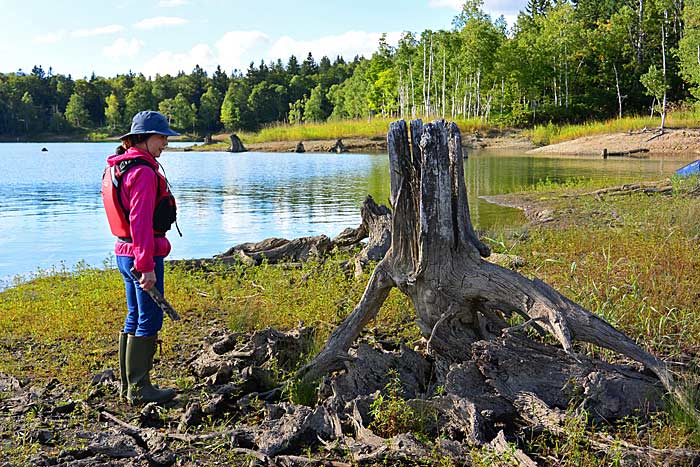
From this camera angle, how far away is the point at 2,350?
648 centimetres

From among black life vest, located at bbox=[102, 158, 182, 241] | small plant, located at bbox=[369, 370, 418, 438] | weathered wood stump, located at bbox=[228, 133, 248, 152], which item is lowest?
small plant, located at bbox=[369, 370, 418, 438]

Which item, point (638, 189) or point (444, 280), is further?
point (638, 189)

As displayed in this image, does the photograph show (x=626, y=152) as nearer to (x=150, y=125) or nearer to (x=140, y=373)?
(x=150, y=125)

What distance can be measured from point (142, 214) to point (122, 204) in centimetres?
24

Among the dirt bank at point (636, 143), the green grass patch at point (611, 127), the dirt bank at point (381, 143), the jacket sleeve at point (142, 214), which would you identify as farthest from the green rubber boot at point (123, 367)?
the dirt bank at point (381, 143)

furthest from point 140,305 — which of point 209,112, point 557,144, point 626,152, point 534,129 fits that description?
point 209,112

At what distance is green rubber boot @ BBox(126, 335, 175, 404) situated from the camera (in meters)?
4.93

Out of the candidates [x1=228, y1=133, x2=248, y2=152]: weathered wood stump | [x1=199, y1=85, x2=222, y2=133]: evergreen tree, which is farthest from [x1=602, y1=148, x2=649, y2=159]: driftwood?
[x1=199, y1=85, x2=222, y2=133]: evergreen tree

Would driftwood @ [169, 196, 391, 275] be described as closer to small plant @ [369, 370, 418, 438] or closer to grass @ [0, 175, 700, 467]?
grass @ [0, 175, 700, 467]

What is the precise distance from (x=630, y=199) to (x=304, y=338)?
11225 mm

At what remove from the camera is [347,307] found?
7094 mm

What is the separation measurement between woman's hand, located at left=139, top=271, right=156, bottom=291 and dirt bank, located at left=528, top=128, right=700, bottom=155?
38528mm

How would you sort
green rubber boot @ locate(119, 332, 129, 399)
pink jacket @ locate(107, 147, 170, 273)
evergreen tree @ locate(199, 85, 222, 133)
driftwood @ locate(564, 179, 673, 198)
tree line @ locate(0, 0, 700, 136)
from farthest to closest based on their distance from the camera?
evergreen tree @ locate(199, 85, 222, 133) → tree line @ locate(0, 0, 700, 136) → driftwood @ locate(564, 179, 673, 198) → green rubber boot @ locate(119, 332, 129, 399) → pink jacket @ locate(107, 147, 170, 273)

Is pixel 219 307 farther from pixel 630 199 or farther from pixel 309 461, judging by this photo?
pixel 630 199
